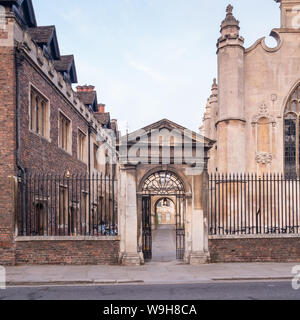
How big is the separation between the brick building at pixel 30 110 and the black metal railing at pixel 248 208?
6510 mm

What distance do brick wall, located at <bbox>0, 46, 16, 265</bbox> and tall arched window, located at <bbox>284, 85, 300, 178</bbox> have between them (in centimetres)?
1480

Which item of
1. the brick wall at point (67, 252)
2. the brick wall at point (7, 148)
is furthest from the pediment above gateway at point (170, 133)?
the brick wall at point (7, 148)

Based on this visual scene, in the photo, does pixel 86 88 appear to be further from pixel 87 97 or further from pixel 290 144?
pixel 290 144

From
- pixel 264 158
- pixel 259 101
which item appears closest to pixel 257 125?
pixel 259 101

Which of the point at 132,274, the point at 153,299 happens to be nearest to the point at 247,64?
the point at 132,274

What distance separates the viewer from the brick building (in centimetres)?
1396

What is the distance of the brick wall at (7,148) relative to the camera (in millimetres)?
13820

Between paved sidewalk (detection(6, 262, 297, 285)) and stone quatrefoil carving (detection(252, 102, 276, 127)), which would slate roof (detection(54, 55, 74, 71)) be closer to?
stone quatrefoil carving (detection(252, 102, 276, 127))

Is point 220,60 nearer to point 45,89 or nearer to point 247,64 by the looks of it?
point 247,64

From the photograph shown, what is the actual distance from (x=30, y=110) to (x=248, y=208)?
29.8 feet

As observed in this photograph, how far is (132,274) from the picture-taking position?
12.6 m

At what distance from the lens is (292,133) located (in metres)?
22.8

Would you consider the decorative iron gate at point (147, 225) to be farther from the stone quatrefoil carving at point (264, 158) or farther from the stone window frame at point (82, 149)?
the stone quatrefoil carving at point (264, 158)
